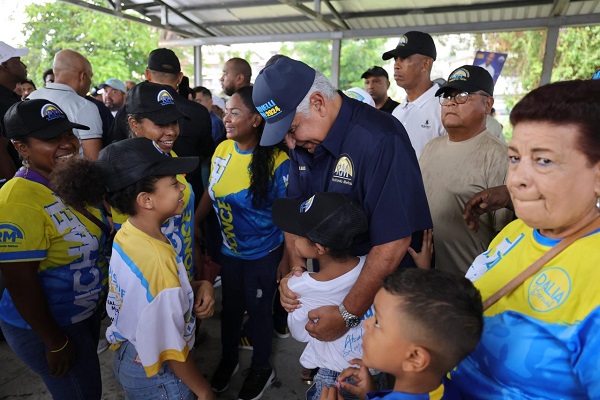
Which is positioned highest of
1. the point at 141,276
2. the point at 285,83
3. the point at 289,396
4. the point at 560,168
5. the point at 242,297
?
the point at 285,83

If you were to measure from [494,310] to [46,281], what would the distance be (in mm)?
1640

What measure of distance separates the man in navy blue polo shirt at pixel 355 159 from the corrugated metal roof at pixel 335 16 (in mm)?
5288

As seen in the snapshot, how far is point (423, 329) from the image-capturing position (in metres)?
0.94

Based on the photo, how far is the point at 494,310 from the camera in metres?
1.03

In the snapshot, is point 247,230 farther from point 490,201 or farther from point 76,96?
point 76,96

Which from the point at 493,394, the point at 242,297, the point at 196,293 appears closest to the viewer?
the point at 493,394

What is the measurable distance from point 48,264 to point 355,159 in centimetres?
130

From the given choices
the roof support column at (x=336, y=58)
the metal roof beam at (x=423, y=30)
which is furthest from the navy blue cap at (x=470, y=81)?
the roof support column at (x=336, y=58)

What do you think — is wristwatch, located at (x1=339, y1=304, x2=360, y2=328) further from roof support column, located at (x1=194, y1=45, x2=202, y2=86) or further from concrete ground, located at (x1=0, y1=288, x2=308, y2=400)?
roof support column, located at (x1=194, y1=45, x2=202, y2=86)

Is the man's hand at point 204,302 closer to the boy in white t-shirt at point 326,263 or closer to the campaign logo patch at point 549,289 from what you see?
the boy in white t-shirt at point 326,263

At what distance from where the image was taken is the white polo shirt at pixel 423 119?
313 centimetres

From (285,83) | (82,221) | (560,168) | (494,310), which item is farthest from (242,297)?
(560,168)

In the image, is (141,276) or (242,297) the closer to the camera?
(141,276)

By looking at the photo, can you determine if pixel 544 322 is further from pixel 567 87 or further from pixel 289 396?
pixel 289 396
